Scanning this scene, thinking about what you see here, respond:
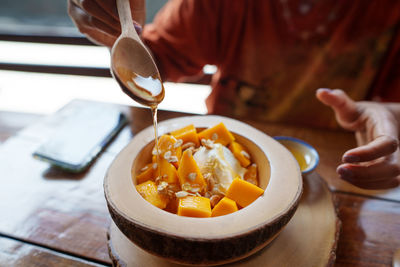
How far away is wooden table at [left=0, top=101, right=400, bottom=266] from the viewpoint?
702 mm

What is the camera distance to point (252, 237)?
529 mm

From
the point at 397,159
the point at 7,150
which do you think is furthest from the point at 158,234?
the point at 7,150

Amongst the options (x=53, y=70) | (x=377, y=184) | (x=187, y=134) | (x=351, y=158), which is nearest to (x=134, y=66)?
(x=187, y=134)

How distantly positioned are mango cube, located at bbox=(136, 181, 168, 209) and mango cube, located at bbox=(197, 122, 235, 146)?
209 mm

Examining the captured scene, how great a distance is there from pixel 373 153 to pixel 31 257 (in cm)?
90

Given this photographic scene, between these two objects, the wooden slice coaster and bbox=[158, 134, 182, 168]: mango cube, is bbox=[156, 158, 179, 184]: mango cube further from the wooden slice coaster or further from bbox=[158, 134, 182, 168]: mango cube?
the wooden slice coaster

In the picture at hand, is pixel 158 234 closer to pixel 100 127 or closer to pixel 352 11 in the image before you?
pixel 100 127

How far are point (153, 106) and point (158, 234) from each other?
295 mm

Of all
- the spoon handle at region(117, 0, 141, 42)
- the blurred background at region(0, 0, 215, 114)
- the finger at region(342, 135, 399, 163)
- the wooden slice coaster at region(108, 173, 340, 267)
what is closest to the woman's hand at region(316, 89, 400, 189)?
the finger at region(342, 135, 399, 163)

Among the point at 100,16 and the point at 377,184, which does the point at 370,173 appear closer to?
the point at 377,184

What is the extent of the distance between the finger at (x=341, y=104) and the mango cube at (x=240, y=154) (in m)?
0.37

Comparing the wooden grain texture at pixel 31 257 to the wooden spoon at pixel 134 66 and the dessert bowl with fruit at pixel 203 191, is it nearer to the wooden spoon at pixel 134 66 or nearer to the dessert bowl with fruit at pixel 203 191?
the dessert bowl with fruit at pixel 203 191

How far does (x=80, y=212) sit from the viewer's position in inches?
32.0

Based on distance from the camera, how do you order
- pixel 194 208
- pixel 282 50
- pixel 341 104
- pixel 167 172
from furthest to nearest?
1. pixel 282 50
2. pixel 341 104
3. pixel 167 172
4. pixel 194 208
